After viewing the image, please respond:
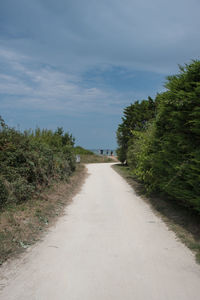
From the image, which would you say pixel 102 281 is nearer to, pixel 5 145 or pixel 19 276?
pixel 19 276

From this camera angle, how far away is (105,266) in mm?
4160

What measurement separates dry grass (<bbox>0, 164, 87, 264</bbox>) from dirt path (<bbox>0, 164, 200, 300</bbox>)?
12.8 inches

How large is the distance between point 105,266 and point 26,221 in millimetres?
3017

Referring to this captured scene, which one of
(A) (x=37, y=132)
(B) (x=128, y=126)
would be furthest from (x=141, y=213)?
(B) (x=128, y=126)

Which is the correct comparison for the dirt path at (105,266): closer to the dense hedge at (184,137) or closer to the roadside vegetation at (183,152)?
the roadside vegetation at (183,152)

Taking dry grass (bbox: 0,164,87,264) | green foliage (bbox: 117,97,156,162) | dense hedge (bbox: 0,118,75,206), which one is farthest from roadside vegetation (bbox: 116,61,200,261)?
green foliage (bbox: 117,97,156,162)

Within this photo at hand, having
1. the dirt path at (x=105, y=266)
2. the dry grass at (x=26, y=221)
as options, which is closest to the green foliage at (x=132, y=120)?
the dry grass at (x=26, y=221)

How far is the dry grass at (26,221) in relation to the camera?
4.90m

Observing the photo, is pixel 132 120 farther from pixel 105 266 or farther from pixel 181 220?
pixel 105 266

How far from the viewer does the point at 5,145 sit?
27.1ft

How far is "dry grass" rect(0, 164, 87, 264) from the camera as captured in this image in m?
4.90

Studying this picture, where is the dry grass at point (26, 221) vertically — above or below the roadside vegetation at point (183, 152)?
below

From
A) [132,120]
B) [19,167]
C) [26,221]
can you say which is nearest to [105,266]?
[26,221]

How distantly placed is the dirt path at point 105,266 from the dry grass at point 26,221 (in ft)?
1.07
